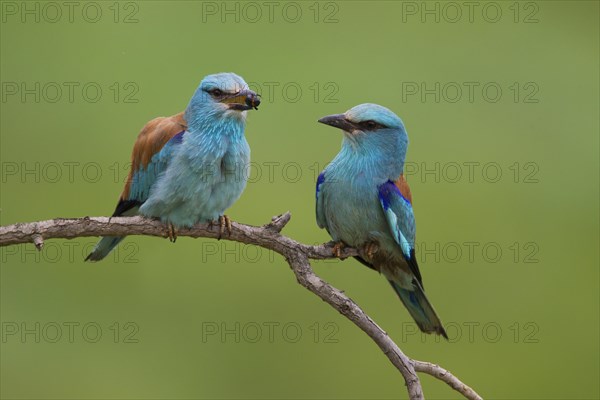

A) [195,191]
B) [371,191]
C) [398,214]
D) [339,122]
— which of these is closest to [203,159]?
[195,191]

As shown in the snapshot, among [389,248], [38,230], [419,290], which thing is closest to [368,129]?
[389,248]

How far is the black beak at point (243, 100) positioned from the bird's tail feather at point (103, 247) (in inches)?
26.3

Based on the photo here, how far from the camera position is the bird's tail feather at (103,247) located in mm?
3039

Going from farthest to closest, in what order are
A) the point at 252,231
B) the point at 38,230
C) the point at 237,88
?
the point at 237,88
the point at 252,231
the point at 38,230

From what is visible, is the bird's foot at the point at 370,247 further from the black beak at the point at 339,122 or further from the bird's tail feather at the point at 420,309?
the black beak at the point at 339,122

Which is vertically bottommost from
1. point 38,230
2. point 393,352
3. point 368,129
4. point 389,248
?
point 393,352

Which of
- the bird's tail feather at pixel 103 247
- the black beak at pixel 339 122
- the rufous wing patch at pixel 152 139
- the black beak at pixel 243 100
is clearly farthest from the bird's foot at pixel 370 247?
the bird's tail feather at pixel 103 247

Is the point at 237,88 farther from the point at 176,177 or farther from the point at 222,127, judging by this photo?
the point at 176,177

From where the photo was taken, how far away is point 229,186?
9.48ft

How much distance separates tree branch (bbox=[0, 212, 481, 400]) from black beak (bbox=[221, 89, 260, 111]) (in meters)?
0.40

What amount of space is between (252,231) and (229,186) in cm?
30

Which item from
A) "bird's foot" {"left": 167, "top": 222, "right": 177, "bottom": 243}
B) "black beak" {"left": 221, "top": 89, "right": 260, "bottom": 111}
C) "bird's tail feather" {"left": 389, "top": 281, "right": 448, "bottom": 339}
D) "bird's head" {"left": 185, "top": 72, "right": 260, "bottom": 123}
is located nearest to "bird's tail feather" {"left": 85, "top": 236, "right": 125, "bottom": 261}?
"bird's foot" {"left": 167, "top": 222, "right": 177, "bottom": 243}

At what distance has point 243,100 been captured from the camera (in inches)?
111

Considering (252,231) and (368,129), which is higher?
(368,129)
